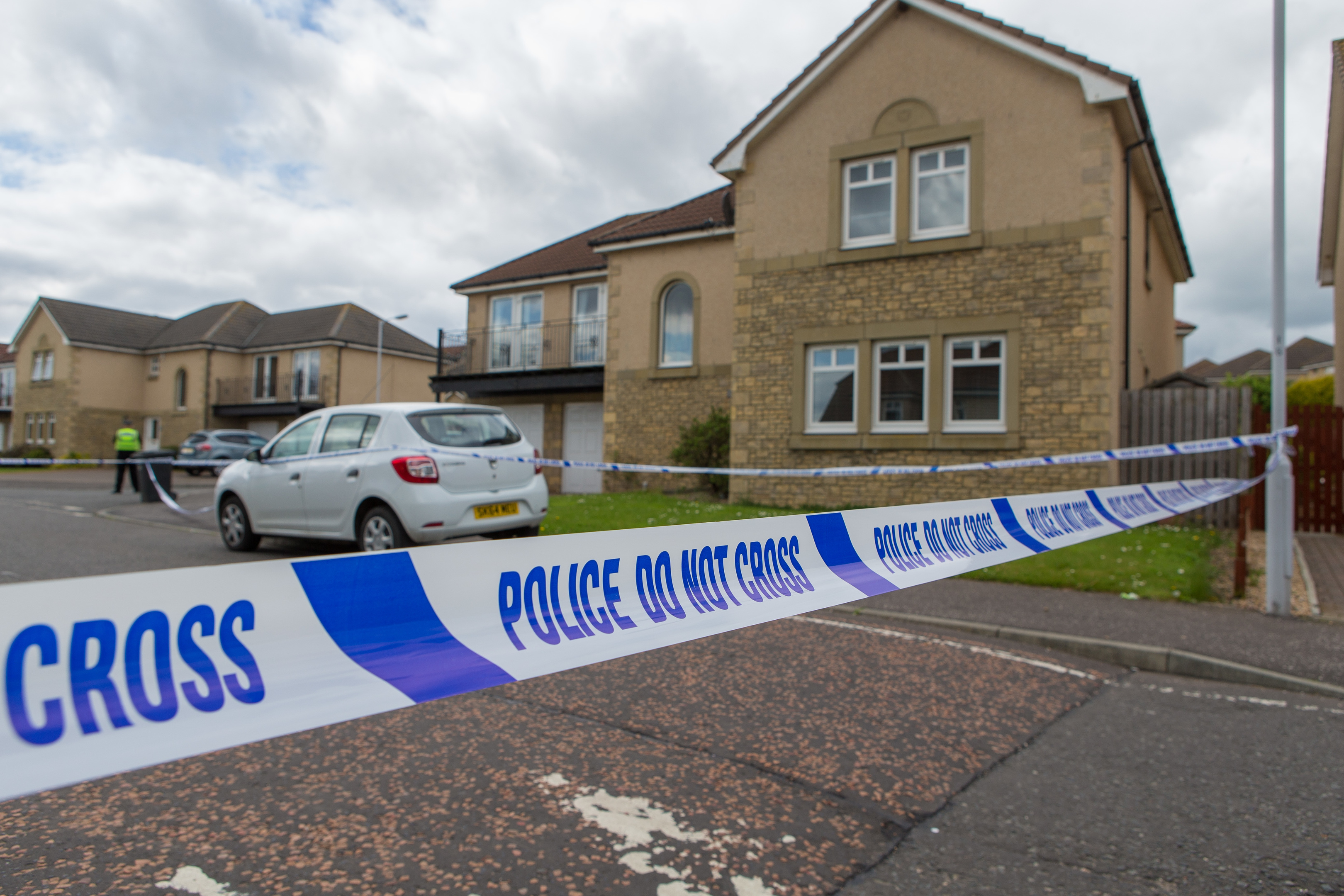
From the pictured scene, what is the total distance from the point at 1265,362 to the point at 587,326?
7512cm

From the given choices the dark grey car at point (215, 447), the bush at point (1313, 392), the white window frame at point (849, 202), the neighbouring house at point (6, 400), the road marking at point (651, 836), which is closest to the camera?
the road marking at point (651, 836)

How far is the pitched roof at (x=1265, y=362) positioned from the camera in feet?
200

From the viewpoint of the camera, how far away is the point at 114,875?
230cm

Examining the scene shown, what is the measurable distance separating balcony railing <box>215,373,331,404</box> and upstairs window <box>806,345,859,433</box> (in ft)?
90.9

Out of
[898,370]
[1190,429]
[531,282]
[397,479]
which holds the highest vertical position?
[531,282]

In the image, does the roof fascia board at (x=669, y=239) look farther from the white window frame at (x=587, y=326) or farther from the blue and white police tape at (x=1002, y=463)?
the blue and white police tape at (x=1002, y=463)

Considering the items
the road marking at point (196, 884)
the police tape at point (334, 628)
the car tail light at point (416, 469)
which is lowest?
the road marking at point (196, 884)

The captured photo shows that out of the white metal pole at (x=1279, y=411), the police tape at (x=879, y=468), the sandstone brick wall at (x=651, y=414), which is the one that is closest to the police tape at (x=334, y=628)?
the police tape at (x=879, y=468)

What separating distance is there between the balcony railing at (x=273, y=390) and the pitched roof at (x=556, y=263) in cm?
1468

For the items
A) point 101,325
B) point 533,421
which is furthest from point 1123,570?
point 101,325

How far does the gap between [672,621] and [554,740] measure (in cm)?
194

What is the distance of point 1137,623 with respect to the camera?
20.2 ft

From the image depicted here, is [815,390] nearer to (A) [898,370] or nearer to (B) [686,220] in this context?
(A) [898,370]

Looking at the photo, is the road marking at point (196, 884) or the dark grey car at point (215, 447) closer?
the road marking at point (196, 884)
